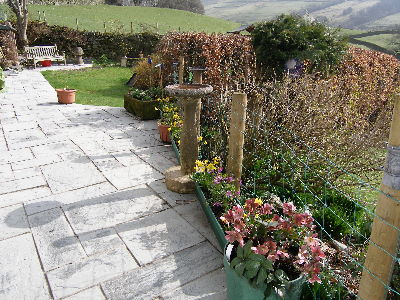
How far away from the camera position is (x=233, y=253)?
2188mm

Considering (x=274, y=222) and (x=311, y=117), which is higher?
(x=311, y=117)

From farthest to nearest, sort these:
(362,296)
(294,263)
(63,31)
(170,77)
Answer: (63,31), (170,77), (294,263), (362,296)

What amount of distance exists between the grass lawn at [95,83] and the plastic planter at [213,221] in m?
5.91

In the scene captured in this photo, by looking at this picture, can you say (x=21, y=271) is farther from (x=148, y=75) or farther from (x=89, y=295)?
(x=148, y=75)

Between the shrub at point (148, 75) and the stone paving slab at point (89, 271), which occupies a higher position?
the shrub at point (148, 75)

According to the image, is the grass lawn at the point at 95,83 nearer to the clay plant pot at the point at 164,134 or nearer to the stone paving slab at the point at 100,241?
the clay plant pot at the point at 164,134

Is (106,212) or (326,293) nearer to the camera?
(326,293)

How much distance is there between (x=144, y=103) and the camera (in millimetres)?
6820

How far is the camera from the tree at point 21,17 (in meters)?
15.7

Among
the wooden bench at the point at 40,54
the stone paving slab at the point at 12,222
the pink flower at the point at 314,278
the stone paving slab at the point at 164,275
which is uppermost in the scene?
the wooden bench at the point at 40,54

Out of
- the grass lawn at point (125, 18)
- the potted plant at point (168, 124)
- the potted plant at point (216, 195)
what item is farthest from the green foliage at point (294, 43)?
the grass lawn at point (125, 18)

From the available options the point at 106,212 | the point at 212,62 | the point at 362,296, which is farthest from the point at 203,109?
the point at 362,296

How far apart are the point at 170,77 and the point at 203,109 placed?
2187 millimetres

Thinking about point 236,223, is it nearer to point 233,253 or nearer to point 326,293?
point 233,253
